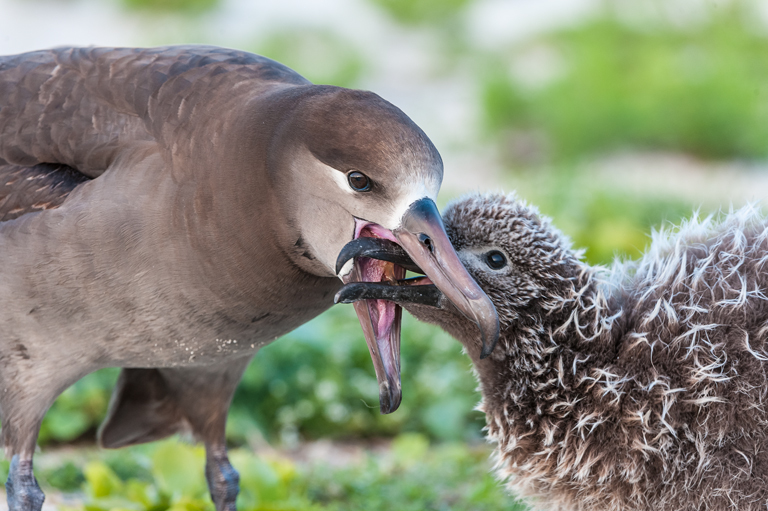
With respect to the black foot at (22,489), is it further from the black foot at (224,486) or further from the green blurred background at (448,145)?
the black foot at (224,486)

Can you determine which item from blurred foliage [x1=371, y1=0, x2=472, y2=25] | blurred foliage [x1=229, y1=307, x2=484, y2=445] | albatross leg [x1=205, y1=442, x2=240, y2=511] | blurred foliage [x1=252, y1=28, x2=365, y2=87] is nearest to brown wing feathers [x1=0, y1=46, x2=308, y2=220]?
albatross leg [x1=205, y1=442, x2=240, y2=511]

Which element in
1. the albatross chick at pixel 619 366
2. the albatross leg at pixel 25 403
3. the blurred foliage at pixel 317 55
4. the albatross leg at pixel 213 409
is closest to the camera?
the albatross chick at pixel 619 366

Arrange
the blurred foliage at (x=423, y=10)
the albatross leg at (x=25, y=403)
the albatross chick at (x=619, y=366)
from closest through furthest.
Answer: the albatross chick at (x=619, y=366) < the albatross leg at (x=25, y=403) < the blurred foliage at (x=423, y=10)

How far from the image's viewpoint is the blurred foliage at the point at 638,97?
33.3ft

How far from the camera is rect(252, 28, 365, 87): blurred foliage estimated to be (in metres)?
11.2

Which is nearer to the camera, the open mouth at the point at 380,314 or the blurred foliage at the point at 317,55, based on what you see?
the open mouth at the point at 380,314

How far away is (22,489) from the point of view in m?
3.55

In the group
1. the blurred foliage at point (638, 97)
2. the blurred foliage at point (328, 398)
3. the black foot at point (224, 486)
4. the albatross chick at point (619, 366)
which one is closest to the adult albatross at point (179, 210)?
the albatross chick at point (619, 366)

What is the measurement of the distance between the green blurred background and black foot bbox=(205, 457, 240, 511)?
141 mm

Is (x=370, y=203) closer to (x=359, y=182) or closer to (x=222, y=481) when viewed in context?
(x=359, y=182)

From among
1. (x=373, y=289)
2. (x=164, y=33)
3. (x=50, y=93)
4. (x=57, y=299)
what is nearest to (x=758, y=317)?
(x=373, y=289)

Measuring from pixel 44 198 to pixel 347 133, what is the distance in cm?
127

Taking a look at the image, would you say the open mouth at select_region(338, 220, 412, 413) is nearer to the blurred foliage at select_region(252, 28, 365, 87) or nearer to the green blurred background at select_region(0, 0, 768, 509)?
the green blurred background at select_region(0, 0, 768, 509)

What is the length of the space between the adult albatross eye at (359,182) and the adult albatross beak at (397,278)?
14cm
